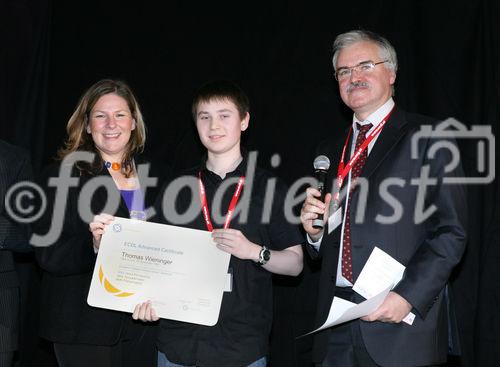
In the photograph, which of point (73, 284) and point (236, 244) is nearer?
point (236, 244)

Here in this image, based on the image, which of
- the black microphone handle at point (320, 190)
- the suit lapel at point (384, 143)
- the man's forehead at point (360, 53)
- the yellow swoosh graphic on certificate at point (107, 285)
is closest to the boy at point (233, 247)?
the yellow swoosh graphic on certificate at point (107, 285)

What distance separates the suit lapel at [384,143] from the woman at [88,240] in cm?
106

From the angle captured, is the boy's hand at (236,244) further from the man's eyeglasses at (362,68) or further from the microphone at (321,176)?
the man's eyeglasses at (362,68)

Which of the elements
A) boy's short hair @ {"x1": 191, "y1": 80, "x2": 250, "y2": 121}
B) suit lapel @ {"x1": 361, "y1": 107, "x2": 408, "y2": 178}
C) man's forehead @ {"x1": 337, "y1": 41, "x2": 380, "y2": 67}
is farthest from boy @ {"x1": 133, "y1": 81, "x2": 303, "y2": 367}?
man's forehead @ {"x1": 337, "y1": 41, "x2": 380, "y2": 67}

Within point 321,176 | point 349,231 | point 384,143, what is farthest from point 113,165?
point 384,143

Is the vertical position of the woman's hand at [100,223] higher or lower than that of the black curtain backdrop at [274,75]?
lower

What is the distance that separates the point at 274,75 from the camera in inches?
148

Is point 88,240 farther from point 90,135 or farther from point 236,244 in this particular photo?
point 236,244

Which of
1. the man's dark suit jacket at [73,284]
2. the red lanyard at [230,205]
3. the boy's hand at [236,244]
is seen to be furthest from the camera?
the man's dark suit jacket at [73,284]

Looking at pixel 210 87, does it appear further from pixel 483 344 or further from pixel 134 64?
pixel 483 344

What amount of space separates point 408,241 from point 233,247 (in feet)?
2.34

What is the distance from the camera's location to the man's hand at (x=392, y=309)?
2.28m

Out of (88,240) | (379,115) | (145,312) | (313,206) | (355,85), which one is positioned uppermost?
(355,85)

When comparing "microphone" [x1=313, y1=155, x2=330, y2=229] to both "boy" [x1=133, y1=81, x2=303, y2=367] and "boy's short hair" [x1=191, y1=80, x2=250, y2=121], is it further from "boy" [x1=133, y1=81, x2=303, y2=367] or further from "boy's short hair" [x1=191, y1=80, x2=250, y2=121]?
"boy's short hair" [x1=191, y1=80, x2=250, y2=121]
